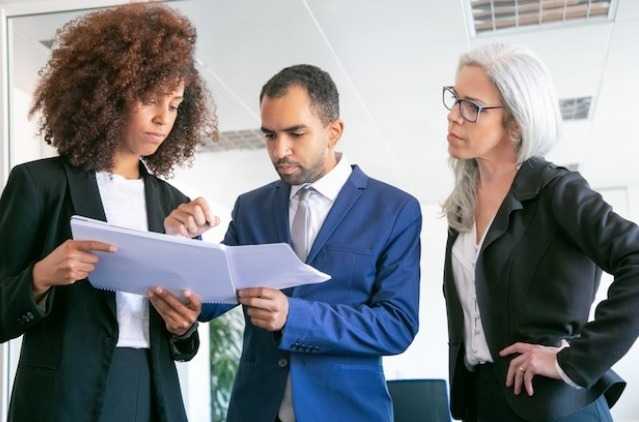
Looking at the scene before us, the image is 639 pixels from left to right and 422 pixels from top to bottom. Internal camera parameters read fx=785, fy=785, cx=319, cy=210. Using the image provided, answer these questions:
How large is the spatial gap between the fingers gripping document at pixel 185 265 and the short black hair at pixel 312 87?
1.87ft

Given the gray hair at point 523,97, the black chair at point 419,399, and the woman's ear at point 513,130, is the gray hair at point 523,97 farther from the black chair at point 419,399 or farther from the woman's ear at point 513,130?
the black chair at point 419,399

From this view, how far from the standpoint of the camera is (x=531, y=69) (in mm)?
1848

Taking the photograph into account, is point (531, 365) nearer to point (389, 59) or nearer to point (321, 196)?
point (321, 196)

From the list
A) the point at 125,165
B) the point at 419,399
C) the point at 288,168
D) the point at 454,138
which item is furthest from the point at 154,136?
the point at 419,399

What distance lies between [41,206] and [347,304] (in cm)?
70

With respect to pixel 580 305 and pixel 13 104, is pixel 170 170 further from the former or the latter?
pixel 13 104

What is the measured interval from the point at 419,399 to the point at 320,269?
3.90 ft

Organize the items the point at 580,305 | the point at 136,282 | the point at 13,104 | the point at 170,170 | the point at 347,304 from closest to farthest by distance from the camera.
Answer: the point at 136,282 < the point at 580,305 < the point at 347,304 < the point at 170,170 < the point at 13,104

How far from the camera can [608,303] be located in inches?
61.8

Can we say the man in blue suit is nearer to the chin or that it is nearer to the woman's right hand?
the chin

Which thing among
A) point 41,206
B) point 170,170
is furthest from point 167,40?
point 41,206

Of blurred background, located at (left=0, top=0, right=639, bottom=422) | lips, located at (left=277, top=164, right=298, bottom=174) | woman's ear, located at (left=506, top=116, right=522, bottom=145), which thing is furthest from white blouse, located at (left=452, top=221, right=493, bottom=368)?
blurred background, located at (left=0, top=0, right=639, bottom=422)

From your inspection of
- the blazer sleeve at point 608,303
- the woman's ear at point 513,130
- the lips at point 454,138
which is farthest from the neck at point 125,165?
the blazer sleeve at point 608,303

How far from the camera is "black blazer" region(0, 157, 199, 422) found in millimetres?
1543
